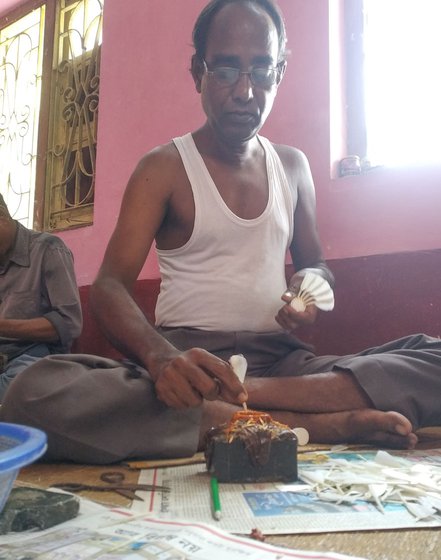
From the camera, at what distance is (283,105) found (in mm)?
2150

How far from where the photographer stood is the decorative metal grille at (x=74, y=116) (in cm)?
302

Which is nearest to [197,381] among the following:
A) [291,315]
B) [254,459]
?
[254,459]

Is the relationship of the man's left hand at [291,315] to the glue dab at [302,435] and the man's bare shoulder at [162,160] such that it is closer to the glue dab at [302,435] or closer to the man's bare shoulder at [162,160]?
the glue dab at [302,435]

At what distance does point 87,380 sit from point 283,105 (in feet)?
4.47

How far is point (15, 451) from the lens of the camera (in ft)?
1.87

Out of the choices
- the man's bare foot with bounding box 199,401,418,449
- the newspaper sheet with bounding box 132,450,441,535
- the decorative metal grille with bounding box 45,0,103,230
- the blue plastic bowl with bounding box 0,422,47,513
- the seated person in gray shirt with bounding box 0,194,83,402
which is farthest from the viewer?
the decorative metal grille with bounding box 45,0,103,230

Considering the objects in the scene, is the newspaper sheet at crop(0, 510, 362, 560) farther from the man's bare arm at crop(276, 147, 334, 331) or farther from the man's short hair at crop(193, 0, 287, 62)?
the man's short hair at crop(193, 0, 287, 62)

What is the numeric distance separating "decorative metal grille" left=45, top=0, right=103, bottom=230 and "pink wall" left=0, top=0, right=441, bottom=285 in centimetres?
15

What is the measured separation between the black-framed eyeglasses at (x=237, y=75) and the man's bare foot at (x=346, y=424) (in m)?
0.83

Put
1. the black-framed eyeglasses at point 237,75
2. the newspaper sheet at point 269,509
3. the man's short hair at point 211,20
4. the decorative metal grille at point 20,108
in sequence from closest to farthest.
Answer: the newspaper sheet at point 269,509 → the black-framed eyeglasses at point 237,75 → the man's short hair at point 211,20 → the decorative metal grille at point 20,108

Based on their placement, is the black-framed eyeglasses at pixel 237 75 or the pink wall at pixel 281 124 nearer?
the black-framed eyeglasses at pixel 237 75

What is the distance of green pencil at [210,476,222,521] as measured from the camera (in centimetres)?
79

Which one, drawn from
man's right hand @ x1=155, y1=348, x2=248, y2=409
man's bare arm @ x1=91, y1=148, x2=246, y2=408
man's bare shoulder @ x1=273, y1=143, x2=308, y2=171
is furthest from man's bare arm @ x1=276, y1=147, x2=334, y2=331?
man's right hand @ x1=155, y1=348, x2=248, y2=409

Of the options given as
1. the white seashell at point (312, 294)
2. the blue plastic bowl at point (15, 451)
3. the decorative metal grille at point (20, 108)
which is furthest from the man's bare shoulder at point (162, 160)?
the decorative metal grille at point (20, 108)
